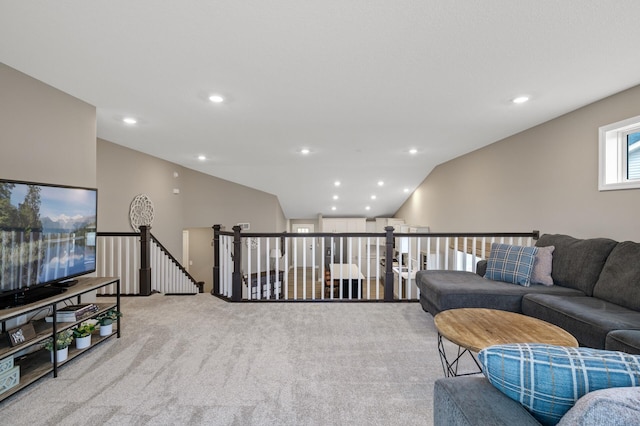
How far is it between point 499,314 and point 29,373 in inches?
133

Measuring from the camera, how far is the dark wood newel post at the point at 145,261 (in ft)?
13.4

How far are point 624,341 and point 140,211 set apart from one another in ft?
20.6

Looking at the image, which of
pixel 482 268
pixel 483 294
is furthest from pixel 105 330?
pixel 482 268

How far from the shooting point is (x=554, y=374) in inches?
32.1

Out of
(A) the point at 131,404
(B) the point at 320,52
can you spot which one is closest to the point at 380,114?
(B) the point at 320,52

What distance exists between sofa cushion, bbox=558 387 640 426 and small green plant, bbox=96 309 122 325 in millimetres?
3229

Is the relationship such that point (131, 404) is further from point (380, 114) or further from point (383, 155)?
point (383, 155)

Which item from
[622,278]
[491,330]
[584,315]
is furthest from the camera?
[622,278]

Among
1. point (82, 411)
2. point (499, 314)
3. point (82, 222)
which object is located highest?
point (82, 222)

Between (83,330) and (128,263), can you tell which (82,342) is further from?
(128,263)

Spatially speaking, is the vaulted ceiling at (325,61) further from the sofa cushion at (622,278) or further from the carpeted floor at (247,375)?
the carpeted floor at (247,375)

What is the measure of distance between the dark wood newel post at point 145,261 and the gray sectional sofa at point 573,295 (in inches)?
145

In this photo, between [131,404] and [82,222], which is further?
[82,222]

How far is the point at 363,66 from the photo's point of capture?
7.36 ft
